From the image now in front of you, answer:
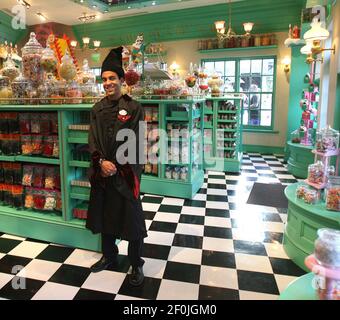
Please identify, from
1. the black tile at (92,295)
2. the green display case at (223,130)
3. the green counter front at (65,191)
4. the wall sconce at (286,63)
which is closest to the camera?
the black tile at (92,295)

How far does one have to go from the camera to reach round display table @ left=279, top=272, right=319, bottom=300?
1391 millimetres

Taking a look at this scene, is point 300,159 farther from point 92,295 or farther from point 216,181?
point 92,295

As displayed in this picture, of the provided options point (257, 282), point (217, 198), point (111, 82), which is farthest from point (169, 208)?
point (111, 82)

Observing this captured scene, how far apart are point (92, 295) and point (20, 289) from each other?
0.60m

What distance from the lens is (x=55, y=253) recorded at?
296 centimetres

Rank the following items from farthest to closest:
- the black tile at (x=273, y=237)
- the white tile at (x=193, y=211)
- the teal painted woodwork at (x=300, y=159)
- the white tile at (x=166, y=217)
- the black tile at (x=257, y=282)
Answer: the teal painted woodwork at (x=300, y=159)
the white tile at (x=193, y=211)
the white tile at (x=166, y=217)
the black tile at (x=273, y=237)
the black tile at (x=257, y=282)

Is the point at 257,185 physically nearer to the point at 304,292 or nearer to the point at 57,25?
the point at 304,292

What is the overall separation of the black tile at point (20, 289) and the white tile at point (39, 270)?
58 millimetres

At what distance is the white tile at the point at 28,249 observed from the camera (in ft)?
9.64

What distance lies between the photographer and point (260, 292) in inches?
93.0

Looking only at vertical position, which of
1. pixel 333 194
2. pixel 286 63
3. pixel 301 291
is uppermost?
pixel 286 63

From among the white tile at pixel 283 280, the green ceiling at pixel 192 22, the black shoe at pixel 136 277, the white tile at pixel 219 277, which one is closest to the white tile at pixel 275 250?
the white tile at pixel 283 280

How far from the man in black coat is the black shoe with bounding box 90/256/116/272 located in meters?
0.29

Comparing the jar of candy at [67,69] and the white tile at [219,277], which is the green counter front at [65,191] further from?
the white tile at [219,277]
